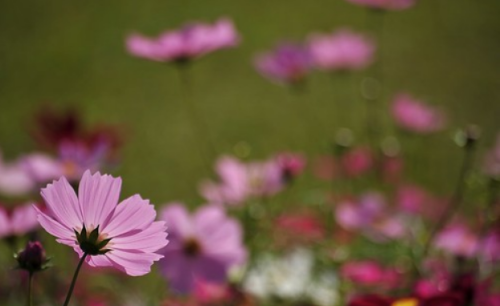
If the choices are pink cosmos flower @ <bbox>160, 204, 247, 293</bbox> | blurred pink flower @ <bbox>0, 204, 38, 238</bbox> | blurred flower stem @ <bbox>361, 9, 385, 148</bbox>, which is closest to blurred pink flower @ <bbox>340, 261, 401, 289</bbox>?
pink cosmos flower @ <bbox>160, 204, 247, 293</bbox>

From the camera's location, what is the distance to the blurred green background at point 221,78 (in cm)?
208

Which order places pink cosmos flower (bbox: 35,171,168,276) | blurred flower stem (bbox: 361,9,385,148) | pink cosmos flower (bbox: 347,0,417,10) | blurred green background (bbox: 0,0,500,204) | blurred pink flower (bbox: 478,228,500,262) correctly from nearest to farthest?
pink cosmos flower (bbox: 35,171,168,276), blurred pink flower (bbox: 478,228,500,262), pink cosmos flower (bbox: 347,0,417,10), blurred flower stem (bbox: 361,9,385,148), blurred green background (bbox: 0,0,500,204)

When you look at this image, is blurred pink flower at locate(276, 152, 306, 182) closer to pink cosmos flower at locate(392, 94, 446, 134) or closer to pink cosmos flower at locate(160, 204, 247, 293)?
pink cosmos flower at locate(160, 204, 247, 293)

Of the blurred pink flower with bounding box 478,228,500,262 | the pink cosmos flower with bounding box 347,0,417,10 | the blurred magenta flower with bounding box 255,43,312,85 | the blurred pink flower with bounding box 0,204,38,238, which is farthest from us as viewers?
the pink cosmos flower with bounding box 347,0,417,10

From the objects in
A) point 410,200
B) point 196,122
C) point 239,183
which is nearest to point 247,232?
point 239,183

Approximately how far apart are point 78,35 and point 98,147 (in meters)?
2.07

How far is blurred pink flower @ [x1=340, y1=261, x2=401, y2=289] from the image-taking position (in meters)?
0.67

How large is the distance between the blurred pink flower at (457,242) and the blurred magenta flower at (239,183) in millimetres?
150

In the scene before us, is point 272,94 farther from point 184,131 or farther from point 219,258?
point 219,258

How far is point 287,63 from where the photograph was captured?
0.83 meters

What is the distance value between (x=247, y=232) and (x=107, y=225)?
312 millimetres

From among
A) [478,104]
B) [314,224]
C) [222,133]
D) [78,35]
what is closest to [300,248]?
[314,224]

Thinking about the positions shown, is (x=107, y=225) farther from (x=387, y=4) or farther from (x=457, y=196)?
(x=387, y=4)

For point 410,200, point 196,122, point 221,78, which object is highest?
point 221,78
